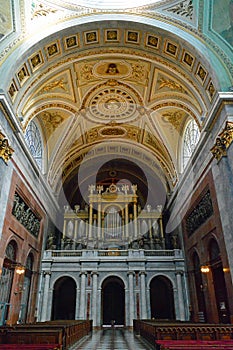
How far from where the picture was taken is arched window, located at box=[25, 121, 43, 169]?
51.1 ft

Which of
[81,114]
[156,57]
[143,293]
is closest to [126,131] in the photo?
[81,114]

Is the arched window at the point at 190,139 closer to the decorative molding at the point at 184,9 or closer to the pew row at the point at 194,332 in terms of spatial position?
the decorative molding at the point at 184,9

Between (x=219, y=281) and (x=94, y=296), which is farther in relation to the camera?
(x=94, y=296)

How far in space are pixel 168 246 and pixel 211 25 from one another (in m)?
14.4

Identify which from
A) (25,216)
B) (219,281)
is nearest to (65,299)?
(25,216)

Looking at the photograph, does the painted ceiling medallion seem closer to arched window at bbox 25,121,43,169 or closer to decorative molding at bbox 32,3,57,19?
arched window at bbox 25,121,43,169

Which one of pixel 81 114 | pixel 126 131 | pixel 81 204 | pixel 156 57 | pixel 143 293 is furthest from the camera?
pixel 81 204

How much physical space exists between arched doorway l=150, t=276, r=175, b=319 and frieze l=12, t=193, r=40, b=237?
7931 mm

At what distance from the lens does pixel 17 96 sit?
12195 mm

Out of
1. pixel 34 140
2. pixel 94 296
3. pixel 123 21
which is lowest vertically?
pixel 94 296

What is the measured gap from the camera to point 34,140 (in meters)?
16.3

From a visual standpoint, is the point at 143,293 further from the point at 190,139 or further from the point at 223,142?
the point at 223,142

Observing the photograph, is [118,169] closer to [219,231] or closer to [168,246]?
[168,246]

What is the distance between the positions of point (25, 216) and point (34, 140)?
15.9 ft
